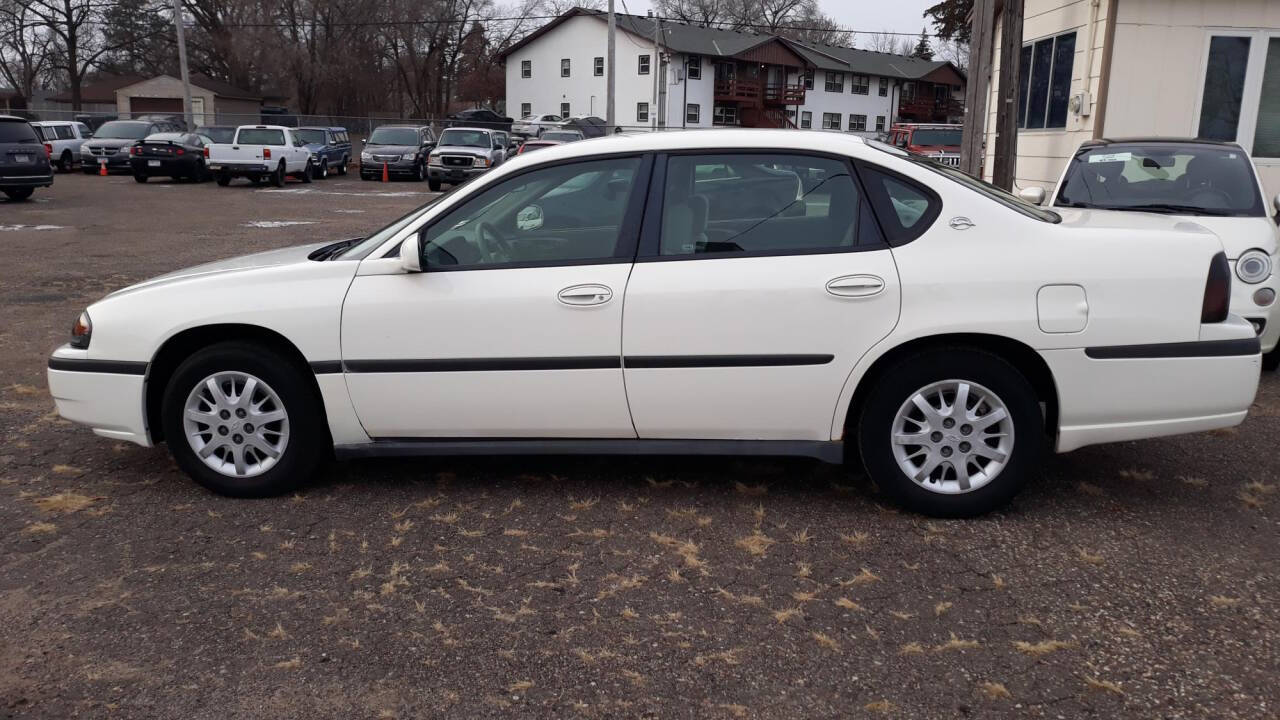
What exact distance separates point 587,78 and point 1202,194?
192 ft

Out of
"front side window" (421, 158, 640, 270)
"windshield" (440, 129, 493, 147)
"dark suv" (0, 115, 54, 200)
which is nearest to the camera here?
"front side window" (421, 158, 640, 270)

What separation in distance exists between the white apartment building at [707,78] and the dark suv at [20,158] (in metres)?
38.3

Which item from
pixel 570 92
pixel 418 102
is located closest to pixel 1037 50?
pixel 570 92

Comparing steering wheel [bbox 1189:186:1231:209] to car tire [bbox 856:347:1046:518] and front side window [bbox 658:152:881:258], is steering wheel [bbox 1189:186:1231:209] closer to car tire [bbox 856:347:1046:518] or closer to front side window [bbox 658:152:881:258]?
car tire [bbox 856:347:1046:518]

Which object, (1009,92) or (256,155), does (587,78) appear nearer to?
(256,155)

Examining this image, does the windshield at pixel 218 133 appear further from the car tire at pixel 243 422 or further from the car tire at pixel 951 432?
the car tire at pixel 951 432

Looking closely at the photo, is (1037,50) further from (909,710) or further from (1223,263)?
(909,710)

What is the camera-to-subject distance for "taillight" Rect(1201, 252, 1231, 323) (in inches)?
161

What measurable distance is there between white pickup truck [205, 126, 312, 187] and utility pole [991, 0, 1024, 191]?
71.0 feet

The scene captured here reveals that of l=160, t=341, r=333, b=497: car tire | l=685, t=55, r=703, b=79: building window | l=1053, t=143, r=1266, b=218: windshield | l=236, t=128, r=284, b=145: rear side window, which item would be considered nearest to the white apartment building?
l=685, t=55, r=703, b=79: building window

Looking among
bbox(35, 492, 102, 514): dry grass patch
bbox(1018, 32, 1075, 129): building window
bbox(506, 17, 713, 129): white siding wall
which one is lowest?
bbox(35, 492, 102, 514): dry grass patch

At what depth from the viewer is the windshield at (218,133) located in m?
30.4

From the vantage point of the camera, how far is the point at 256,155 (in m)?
27.1

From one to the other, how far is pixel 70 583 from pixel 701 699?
8.00ft
